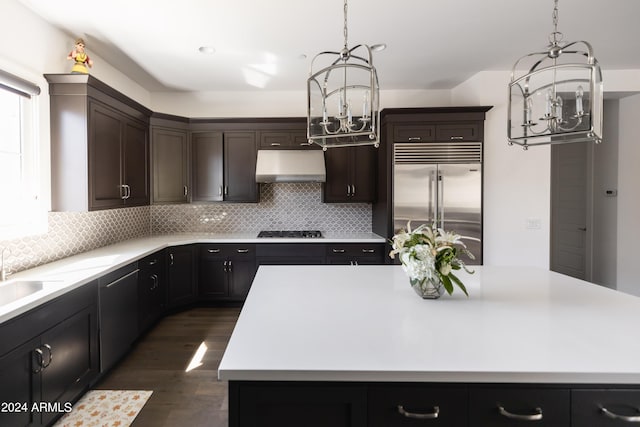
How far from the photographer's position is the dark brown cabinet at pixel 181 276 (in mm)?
3711

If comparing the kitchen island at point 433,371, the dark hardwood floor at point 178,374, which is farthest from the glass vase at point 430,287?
the dark hardwood floor at point 178,374

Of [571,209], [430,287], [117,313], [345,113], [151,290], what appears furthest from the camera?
[571,209]

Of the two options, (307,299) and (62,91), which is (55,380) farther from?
(62,91)

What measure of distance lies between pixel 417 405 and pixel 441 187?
2904 mm

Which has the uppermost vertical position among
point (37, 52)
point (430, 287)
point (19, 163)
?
point (37, 52)

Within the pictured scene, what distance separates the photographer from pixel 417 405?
1.02 metres

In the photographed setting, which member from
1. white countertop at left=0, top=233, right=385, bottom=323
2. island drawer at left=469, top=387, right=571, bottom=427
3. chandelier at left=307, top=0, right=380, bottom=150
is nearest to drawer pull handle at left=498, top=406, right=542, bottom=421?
island drawer at left=469, top=387, right=571, bottom=427

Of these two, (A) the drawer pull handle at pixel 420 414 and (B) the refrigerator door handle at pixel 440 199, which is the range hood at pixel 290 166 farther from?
(A) the drawer pull handle at pixel 420 414

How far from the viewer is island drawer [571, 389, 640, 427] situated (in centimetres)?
100

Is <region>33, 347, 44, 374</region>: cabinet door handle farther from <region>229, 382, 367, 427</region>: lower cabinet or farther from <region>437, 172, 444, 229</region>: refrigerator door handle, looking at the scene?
<region>437, 172, 444, 229</region>: refrigerator door handle

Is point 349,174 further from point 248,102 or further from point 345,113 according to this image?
point 345,113

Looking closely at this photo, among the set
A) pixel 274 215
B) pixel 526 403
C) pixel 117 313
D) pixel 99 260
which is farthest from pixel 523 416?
pixel 274 215

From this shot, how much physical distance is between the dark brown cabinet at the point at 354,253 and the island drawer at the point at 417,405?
288cm

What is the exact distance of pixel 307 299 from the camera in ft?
5.37
